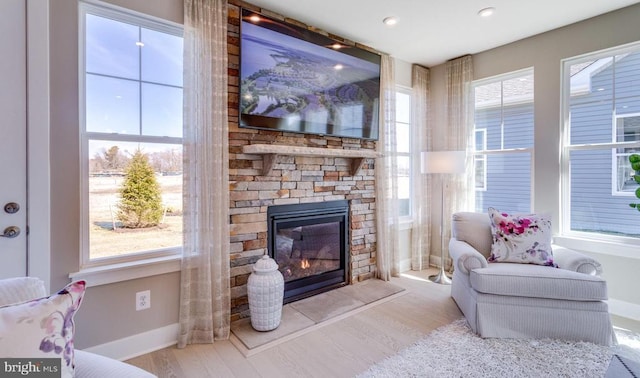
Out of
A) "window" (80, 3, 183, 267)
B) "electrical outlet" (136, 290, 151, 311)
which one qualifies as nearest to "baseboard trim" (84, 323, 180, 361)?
"electrical outlet" (136, 290, 151, 311)

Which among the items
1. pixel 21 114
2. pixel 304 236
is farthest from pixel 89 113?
pixel 304 236

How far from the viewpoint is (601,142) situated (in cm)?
274

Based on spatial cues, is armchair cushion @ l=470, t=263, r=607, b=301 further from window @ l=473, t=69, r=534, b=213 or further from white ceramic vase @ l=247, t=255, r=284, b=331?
white ceramic vase @ l=247, t=255, r=284, b=331

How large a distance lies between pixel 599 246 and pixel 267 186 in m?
3.09

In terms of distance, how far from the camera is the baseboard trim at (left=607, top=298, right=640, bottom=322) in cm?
248

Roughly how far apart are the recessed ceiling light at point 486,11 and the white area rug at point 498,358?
2.70 metres

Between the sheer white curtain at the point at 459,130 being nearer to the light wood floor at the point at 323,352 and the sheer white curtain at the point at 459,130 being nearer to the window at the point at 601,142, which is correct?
the window at the point at 601,142

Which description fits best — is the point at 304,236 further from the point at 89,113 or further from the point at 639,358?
the point at 639,358

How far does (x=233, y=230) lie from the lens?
93.5 inches

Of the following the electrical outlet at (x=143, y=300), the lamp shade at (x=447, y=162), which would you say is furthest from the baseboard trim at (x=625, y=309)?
the electrical outlet at (x=143, y=300)

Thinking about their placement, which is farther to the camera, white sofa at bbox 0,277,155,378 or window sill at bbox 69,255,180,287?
window sill at bbox 69,255,180,287

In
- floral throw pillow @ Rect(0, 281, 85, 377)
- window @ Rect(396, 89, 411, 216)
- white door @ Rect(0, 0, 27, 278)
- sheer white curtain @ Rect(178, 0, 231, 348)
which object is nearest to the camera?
floral throw pillow @ Rect(0, 281, 85, 377)

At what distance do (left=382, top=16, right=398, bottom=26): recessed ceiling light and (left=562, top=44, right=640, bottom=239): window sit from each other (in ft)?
5.91

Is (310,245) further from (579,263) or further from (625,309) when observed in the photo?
(625,309)
